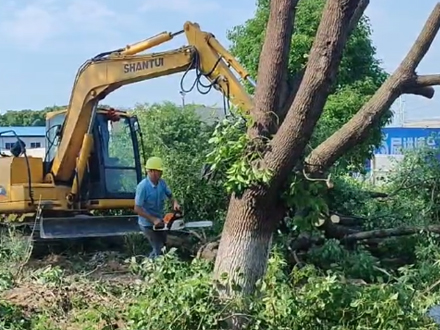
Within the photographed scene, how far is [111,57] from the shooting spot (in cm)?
1111

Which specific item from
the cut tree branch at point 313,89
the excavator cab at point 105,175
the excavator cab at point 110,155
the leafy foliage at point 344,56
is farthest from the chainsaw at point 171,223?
the leafy foliage at point 344,56

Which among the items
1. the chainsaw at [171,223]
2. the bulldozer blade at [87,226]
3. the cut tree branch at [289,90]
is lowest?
the bulldozer blade at [87,226]

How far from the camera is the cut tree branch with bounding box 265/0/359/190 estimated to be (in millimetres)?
5430

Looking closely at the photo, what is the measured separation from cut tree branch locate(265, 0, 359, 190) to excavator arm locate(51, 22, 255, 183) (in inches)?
165

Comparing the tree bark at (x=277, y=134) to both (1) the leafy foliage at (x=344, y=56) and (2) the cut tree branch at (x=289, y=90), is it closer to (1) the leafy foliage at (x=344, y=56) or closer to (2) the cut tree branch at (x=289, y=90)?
(2) the cut tree branch at (x=289, y=90)

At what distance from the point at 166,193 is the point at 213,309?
426 centimetres

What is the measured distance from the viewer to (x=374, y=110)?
5.91 metres

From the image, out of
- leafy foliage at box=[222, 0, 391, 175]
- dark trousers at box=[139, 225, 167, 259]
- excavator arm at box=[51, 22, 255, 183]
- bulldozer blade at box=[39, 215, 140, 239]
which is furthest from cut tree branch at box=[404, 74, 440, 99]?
leafy foliage at box=[222, 0, 391, 175]

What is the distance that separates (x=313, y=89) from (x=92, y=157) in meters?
6.50

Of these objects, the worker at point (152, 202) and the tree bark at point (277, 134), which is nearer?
the tree bark at point (277, 134)

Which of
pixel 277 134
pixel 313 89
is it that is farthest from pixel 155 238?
pixel 313 89

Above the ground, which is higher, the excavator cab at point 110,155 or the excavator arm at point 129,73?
the excavator arm at point 129,73

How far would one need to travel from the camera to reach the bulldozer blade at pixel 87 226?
10883 mm

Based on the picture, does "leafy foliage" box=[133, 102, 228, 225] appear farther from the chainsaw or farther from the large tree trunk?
the large tree trunk
